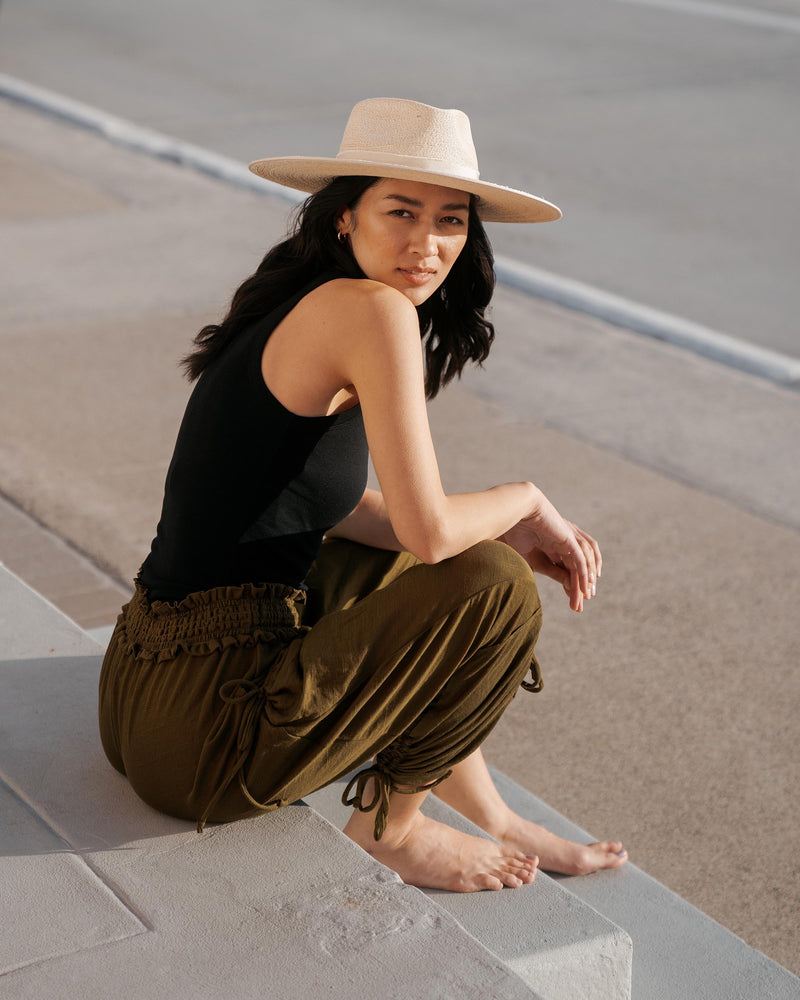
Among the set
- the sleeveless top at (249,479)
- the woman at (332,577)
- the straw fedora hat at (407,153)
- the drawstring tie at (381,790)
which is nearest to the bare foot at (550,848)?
the woman at (332,577)

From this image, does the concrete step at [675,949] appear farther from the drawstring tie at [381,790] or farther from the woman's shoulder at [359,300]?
the woman's shoulder at [359,300]

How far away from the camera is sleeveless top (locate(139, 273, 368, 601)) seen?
2.70m

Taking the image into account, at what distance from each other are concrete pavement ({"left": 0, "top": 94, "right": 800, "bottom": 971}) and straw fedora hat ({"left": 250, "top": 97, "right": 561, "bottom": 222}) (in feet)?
5.24

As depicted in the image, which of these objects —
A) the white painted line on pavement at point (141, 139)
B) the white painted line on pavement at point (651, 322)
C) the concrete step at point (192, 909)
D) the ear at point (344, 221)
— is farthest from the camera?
the white painted line on pavement at point (141, 139)

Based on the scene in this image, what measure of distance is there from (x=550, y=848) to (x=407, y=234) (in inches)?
55.5

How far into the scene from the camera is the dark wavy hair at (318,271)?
2857 millimetres

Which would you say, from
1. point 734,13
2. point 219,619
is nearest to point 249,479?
point 219,619

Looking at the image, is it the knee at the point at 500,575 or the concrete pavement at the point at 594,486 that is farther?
the concrete pavement at the point at 594,486

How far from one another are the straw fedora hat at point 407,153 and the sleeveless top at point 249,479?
250 millimetres

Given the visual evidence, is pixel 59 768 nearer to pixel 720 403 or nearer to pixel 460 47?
pixel 720 403

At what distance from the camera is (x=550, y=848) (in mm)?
3176

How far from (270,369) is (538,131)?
9.35m

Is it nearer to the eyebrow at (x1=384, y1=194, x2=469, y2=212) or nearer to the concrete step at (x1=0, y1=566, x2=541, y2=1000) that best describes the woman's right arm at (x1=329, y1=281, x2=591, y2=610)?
the eyebrow at (x1=384, y1=194, x2=469, y2=212)

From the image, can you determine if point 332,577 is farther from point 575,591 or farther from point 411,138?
point 411,138
